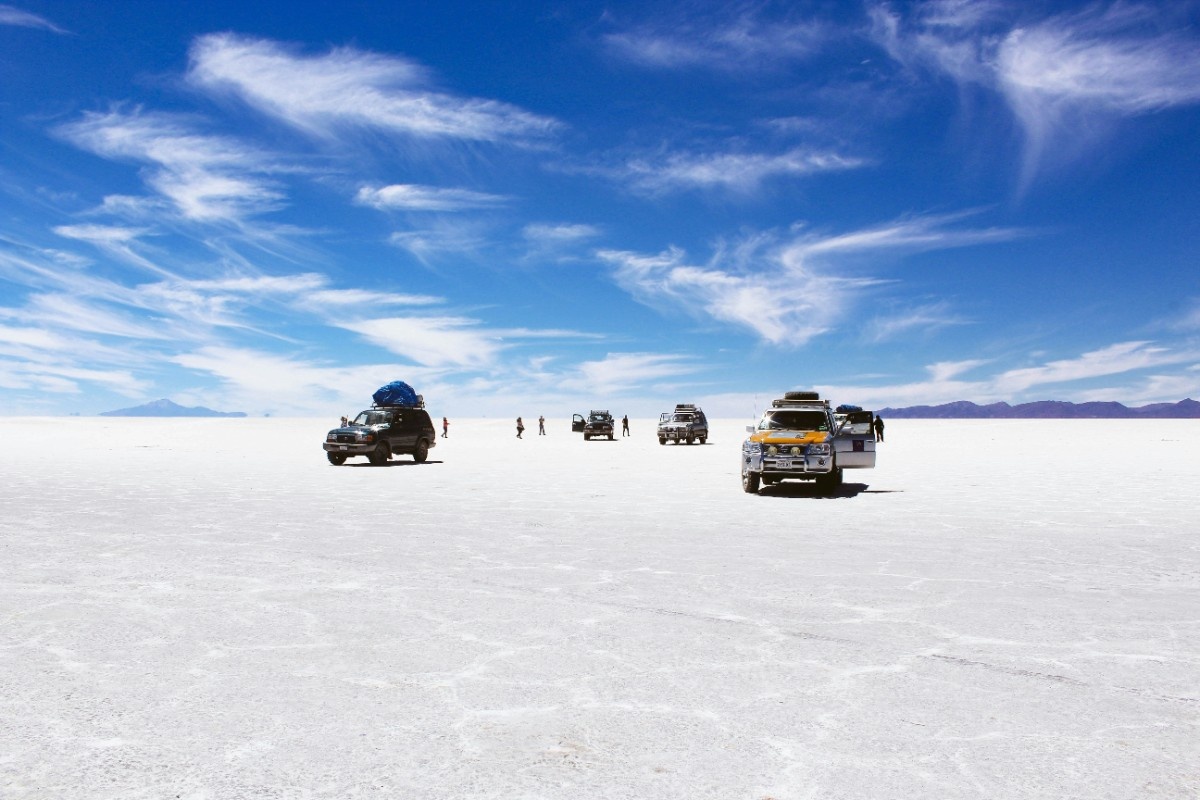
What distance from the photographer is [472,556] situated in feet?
34.7

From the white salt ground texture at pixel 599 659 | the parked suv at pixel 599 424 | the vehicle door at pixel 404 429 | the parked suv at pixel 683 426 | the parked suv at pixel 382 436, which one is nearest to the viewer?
the white salt ground texture at pixel 599 659

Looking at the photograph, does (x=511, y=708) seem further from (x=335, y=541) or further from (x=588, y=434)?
(x=588, y=434)

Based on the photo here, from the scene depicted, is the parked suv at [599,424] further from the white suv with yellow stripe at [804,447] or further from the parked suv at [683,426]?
the white suv with yellow stripe at [804,447]

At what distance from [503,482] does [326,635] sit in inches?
626

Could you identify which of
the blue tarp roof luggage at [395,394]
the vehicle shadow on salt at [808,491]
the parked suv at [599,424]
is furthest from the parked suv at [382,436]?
the blue tarp roof luggage at [395,394]

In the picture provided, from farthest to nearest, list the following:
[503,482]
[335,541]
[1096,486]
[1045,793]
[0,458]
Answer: [0,458] → [503,482] → [1096,486] → [335,541] → [1045,793]

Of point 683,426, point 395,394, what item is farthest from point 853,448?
point 395,394

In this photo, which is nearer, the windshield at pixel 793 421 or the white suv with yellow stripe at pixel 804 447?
the white suv with yellow stripe at pixel 804 447

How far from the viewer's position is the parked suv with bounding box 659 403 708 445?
165 feet

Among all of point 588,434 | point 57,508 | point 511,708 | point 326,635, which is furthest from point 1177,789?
point 588,434

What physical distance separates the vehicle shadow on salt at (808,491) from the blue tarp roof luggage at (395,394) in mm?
→ 44838

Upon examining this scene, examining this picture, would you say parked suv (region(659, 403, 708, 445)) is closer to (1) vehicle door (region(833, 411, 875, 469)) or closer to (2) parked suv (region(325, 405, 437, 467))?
(2) parked suv (region(325, 405, 437, 467))

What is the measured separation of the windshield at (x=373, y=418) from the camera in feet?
99.9

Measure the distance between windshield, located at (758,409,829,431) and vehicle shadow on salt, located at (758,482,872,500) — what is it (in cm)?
144
